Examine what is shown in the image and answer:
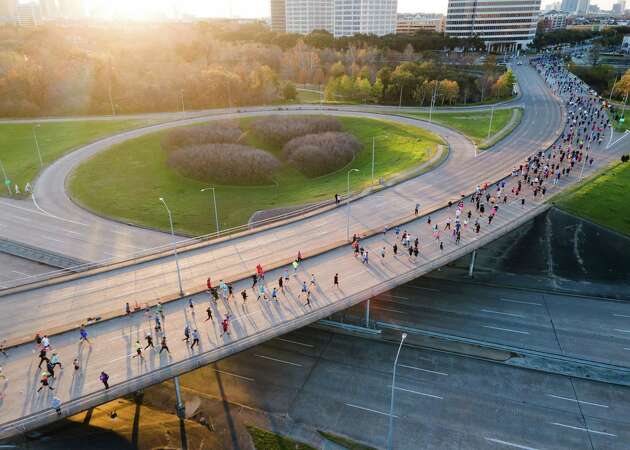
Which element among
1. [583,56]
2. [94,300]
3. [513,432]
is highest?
[583,56]

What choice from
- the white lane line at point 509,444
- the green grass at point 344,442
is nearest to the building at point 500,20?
the white lane line at point 509,444

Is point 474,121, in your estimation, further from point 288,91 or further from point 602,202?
point 288,91

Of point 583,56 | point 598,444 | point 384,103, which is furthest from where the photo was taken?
point 583,56

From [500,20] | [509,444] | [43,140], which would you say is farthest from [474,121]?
[500,20]

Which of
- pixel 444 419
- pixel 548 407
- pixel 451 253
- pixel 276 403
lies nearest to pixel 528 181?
pixel 451 253

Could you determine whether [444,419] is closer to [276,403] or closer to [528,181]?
[276,403]

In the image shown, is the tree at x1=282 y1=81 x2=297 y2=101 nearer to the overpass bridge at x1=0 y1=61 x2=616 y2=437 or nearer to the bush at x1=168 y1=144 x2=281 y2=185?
the bush at x1=168 y1=144 x2=281 y2=185
